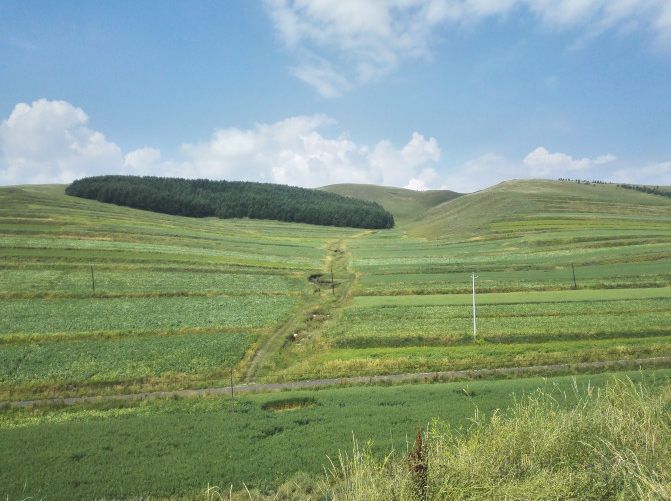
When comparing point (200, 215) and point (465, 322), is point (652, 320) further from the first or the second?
point (200, 215)

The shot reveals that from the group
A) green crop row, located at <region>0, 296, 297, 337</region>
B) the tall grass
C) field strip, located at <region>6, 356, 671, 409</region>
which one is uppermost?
the tall grass

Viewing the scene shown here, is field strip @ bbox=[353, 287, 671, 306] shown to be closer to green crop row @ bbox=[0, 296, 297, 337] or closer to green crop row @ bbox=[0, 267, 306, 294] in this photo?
green crop row @ bbox=[0, 296, 297, 337]

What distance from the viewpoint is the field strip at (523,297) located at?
1855 inches

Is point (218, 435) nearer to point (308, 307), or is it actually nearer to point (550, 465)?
point (550, 465)

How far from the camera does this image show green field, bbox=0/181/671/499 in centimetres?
1862

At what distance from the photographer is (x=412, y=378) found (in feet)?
94.8

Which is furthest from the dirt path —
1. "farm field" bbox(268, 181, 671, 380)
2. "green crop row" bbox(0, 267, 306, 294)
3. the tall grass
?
the tall grass

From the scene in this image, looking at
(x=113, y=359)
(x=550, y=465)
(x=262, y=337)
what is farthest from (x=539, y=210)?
(x=550, y=465)

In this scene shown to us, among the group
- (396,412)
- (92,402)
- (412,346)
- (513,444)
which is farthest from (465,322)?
(513,444)

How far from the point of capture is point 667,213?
122 meters

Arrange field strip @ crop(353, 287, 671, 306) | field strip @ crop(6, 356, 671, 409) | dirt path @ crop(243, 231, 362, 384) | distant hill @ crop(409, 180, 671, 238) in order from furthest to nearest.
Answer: distant hill @ crop(409, 180, 671, 238) → field strip @ crop(353, 287, 671, 306) → dirt path @ crop(243, 231, 362, 384) → field strip @ crop(6, 356, 671, 409)

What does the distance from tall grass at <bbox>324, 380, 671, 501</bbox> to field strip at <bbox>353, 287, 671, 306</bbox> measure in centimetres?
3879

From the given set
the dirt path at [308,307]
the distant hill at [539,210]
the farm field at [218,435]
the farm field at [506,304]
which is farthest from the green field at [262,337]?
the distant hill at [539,210]

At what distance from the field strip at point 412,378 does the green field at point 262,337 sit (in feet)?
3.43
